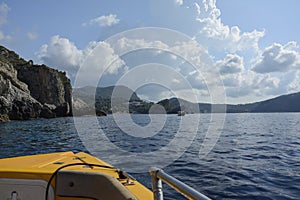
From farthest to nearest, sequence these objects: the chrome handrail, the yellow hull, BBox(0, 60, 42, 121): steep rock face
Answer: BBox(0, 60, 42, 121): steep rock face → the yellow hull → the chrome handrail

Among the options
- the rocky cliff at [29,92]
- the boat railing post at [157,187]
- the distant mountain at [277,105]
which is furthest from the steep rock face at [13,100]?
the distant mountain at [277,105]

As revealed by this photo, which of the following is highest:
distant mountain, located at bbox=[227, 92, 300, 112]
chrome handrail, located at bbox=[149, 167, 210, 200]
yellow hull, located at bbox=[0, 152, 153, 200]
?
distant mountain, located at bbox=[227, 92, 300, 112]

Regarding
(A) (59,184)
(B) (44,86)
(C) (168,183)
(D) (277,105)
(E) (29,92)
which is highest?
(B) (44,86)

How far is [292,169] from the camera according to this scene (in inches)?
372

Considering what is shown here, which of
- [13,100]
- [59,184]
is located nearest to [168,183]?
[59,184]

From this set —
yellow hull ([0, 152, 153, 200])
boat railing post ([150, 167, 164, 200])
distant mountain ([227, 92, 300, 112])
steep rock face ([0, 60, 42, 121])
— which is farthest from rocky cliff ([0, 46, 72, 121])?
distant mountain ([227, 92, 300, 112])

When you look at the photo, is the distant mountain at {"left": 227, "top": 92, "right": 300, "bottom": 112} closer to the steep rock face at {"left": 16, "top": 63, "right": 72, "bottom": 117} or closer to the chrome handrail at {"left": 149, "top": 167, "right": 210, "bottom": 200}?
the steep rock face at {"left": 16, "top": 63, "right": 72, "bottom": 117}

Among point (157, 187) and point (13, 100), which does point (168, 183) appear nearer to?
point (157, 187)

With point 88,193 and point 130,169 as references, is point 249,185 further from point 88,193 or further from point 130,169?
point 88,193

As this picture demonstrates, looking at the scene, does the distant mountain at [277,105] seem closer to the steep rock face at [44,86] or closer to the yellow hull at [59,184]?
the steep rock face at [44,86]

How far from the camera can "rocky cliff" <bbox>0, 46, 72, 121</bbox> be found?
63.1 m

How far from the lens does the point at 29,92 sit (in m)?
76.5

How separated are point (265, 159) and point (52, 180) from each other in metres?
10.5

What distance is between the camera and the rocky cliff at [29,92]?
207ft
